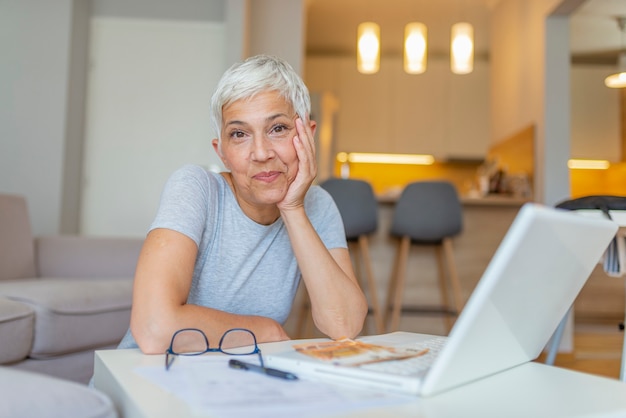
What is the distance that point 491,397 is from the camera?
628mm

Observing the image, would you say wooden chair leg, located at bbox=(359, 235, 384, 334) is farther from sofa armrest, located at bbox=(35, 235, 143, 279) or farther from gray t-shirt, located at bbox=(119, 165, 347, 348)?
gray t-shirt, located at bbox=(119, 165, 347, 348)

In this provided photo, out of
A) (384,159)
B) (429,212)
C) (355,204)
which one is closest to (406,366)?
(355,204)

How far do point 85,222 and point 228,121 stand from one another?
389cm

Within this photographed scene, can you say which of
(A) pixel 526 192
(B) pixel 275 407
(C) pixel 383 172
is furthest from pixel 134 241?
(C) pixel 383 172

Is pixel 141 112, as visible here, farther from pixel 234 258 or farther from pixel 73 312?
pixel 234 258

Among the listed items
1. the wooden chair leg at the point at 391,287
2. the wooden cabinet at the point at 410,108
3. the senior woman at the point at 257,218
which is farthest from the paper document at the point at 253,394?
the wooden cabinet at the point at 410,108

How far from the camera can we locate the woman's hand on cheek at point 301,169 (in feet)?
3.91

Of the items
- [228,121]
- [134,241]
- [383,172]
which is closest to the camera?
[228,121]

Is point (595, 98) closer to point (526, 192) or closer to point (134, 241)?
point (526, 192)

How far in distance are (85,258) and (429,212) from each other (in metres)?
1.99

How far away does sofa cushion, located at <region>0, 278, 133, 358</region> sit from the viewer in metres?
2.01

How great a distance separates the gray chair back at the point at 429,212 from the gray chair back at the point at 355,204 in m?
0.22

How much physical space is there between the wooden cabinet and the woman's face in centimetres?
590

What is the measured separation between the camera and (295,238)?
1.17 m
